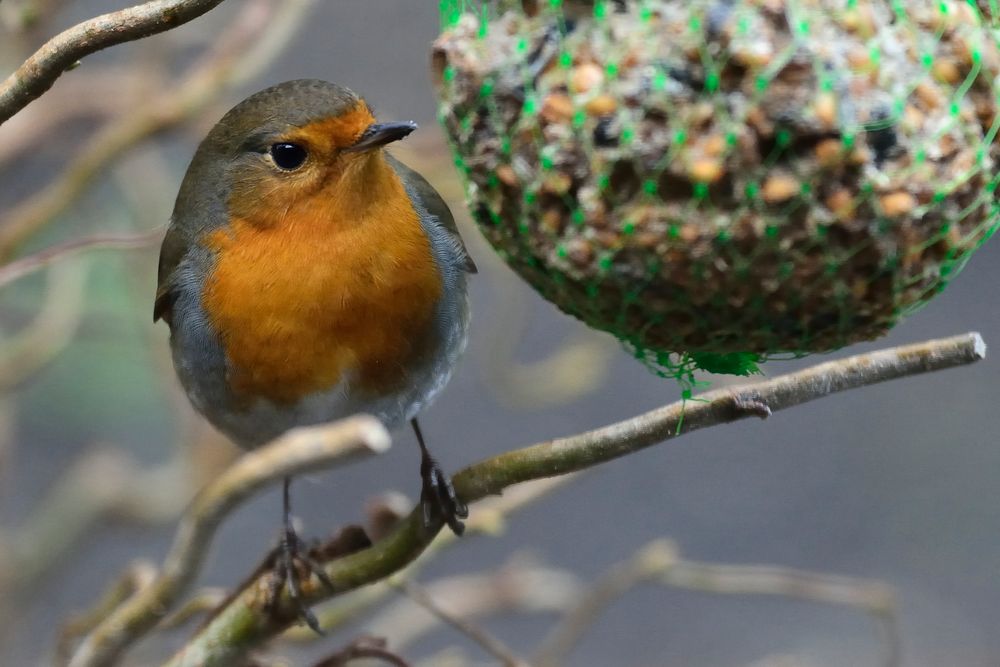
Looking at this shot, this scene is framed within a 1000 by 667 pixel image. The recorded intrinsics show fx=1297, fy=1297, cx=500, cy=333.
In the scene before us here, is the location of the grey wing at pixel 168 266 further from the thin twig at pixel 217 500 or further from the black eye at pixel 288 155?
the thin twig at pixel 217 500

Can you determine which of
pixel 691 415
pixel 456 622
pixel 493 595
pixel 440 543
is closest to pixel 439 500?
pixel 456 622

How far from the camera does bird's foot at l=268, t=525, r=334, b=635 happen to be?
1.98 meters

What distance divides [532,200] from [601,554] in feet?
13.4

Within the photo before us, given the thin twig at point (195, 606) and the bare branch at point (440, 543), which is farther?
the bare branch at point (440, 543)

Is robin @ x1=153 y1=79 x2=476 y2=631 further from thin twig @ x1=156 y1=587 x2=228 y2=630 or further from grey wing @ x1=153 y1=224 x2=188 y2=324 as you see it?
thin twig @ x1=156 y1=587 x2=228 y2=630

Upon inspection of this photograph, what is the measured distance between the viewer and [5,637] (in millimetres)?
3266

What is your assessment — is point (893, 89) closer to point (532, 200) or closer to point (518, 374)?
point (532, 200)

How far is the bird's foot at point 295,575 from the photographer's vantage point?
6.49 ft

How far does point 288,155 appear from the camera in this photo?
2.17 meters

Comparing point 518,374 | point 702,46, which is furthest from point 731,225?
point 518,374

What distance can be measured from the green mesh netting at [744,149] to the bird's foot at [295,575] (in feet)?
2.27

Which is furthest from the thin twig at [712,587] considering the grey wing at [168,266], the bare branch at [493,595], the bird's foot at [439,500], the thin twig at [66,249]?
the thin twig at [66,249]

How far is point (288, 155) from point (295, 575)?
2.27ft

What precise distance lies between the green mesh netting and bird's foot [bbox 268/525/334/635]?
69 cm
